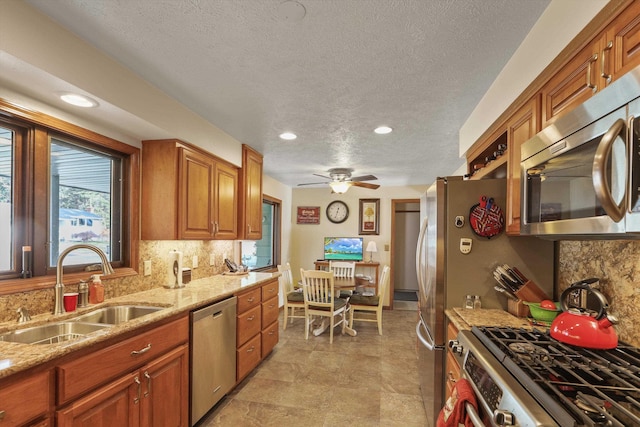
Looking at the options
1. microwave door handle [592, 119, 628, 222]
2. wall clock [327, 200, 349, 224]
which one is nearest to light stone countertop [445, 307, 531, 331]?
microwave door handle [592, 119, 628, 222]

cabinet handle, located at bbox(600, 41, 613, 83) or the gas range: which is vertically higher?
cabinet handle, located at bbox(600, 41, 613, 83)

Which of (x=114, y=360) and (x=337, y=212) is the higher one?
(x=337, y=212)

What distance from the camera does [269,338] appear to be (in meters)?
3.47

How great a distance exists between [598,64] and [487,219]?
43.2 inches

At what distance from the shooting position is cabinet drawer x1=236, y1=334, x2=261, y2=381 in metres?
2.80

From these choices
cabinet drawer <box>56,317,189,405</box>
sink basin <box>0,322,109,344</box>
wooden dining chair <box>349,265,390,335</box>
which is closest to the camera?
cabinet drawer <box>56,317,189,405</box>

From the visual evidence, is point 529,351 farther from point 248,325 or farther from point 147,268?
point 147,268

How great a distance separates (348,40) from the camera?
1.61 meters

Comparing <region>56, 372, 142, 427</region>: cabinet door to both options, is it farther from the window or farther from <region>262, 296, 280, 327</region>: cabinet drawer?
the window

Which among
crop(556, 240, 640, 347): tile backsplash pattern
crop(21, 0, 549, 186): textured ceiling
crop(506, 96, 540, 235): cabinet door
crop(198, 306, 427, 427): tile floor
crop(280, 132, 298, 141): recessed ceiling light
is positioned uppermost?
crop(21, 0, 549, 186): textured ceiling

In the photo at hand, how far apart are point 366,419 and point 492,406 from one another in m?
1.66

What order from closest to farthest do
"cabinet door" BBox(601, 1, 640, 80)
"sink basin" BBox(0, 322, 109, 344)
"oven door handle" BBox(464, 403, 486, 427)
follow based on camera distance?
"cabinet door" BBox(601, 1, 640, 80), "oven door handle" BBox(464, 403, 486, 427), "sink basin" BBox(0, 322, 109, 344)

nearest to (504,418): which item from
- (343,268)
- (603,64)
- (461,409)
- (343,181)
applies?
(461,409)

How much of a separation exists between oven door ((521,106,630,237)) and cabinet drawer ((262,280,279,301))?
8.11 ft
